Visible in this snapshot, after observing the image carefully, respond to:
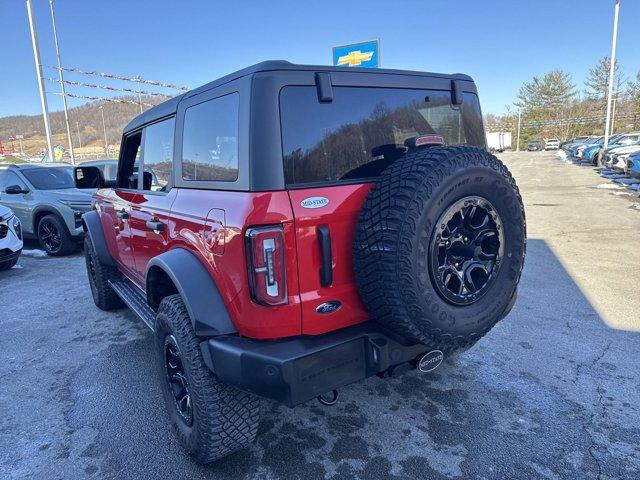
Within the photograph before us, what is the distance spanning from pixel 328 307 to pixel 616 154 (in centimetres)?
2153

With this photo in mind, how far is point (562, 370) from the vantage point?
3205mm

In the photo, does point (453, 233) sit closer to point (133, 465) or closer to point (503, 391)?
point (503, 391)

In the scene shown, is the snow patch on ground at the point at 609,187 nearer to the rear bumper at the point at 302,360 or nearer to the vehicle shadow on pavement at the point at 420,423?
the vehicle shadow on pavement at the point at 420,423

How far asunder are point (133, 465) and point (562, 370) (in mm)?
2969

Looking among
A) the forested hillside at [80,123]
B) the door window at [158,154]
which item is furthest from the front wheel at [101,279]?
the forested hillside at [80,123]

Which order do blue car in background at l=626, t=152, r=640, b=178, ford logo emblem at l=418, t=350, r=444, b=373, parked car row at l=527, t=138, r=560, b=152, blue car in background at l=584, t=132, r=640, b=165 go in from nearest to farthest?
ford logo emblem at l=418, t=350, r=444, b=373 → blue car in background at l=626, t=152, r=640, b=178 → blue car in background at l=584, t=132, r=640, b=165 → parked car row at l=527, t=138, r=560, b=152

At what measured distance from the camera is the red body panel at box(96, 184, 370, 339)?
1.94 metres

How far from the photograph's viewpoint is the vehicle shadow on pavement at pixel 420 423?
2.32 metres

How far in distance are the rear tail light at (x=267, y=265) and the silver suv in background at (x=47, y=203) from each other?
6.73 m

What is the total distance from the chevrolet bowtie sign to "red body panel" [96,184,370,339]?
9.94m

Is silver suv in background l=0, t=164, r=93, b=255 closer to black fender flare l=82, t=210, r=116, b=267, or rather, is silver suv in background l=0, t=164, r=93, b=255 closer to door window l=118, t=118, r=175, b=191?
black fender flare l=82, t=210, r=116, b=267

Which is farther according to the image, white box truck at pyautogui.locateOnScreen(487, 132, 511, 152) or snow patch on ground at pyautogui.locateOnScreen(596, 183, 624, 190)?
white box truck at pyautogui.locateOnScreen(487, 132, 511, 152)

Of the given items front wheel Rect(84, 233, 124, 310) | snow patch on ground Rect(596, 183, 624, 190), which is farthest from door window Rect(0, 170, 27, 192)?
snow patch on ground Rect(596, 183, 624, 190)

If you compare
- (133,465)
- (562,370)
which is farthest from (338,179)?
(562,370)
